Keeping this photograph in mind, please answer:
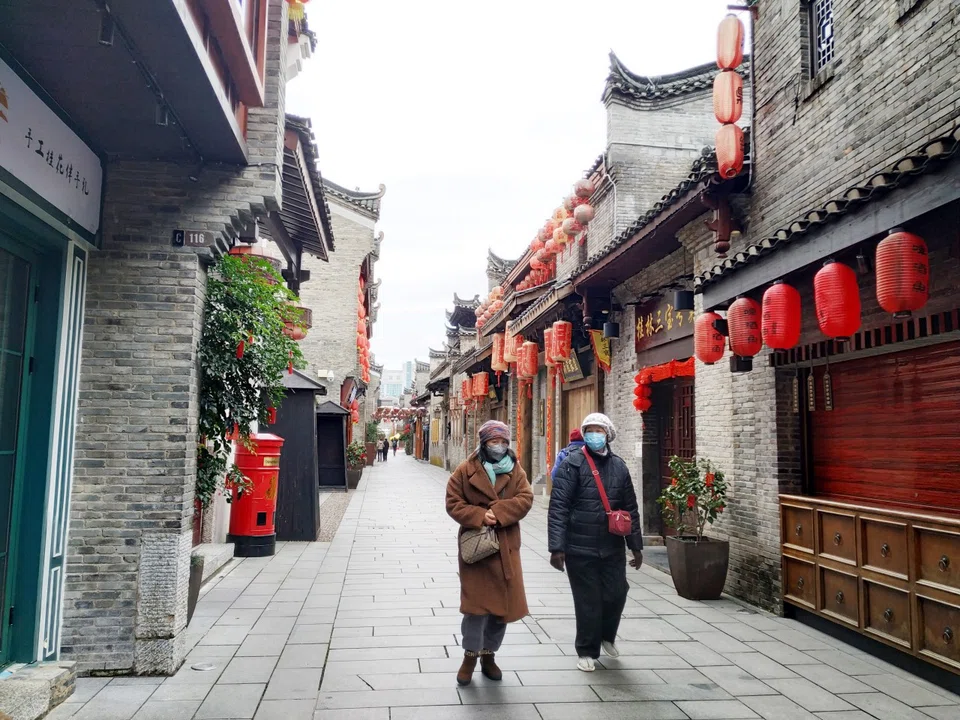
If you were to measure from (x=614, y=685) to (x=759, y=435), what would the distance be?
313 cm

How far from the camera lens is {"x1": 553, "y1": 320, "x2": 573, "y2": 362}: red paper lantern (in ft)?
40.7

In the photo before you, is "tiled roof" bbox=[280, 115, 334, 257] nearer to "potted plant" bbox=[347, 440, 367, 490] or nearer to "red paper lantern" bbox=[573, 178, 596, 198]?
"red paper lantern" bbox=[573, 178, 596, 198]

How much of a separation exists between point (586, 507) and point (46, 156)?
3.88 m

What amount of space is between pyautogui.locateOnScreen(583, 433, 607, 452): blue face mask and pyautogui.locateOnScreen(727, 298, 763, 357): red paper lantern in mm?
1693

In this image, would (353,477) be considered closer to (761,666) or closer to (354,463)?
(354,463)

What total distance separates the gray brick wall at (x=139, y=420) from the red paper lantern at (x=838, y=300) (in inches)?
150

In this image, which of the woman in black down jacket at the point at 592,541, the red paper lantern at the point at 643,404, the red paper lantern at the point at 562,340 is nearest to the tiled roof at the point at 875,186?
the woman in black down jacket at the point at 592,541

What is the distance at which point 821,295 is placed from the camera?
190 inches

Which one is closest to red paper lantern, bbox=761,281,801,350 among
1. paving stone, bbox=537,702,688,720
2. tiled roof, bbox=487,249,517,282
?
paving stone, bbox=537,702,688,720

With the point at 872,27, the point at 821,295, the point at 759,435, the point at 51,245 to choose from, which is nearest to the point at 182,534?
the point at 51,245

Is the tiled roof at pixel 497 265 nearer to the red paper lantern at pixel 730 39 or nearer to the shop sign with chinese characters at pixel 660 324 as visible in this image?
the shop sign with chinese characters at pixel 660 324

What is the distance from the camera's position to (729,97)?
7270mm

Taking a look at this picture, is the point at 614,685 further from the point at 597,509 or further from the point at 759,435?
the point at 759,435

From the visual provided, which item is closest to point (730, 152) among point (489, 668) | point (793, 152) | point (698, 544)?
point (793, 152)
